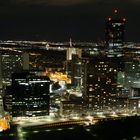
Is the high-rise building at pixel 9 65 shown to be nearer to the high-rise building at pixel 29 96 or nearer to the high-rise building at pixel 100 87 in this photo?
the high-rise building at pixel 29 96

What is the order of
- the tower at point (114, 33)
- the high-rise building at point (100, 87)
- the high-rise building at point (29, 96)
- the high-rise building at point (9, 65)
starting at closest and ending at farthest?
the high-rise building at point (29, 96) → the high-rise building at point (100, 87) → the high-rise building at point (9, 65) → the tower at point (114, 33)

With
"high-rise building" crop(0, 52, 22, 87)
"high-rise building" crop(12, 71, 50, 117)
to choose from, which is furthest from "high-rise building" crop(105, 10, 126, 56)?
"high-rise building" crop(12, 71, 50, 117)

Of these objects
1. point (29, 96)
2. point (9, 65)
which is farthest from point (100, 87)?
point (9, 65)

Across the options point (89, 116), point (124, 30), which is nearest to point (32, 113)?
point (89, 116)

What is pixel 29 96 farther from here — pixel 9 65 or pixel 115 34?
pixel 115 34

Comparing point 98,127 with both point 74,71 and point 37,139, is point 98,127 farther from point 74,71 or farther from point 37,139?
point 74,71

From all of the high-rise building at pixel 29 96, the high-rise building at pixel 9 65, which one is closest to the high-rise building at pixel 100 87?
the high-rise building at pixel 29 96

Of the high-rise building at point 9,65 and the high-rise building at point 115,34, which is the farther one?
the high-rise building at point 115,34

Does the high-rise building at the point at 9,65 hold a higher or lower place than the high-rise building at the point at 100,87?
higher
